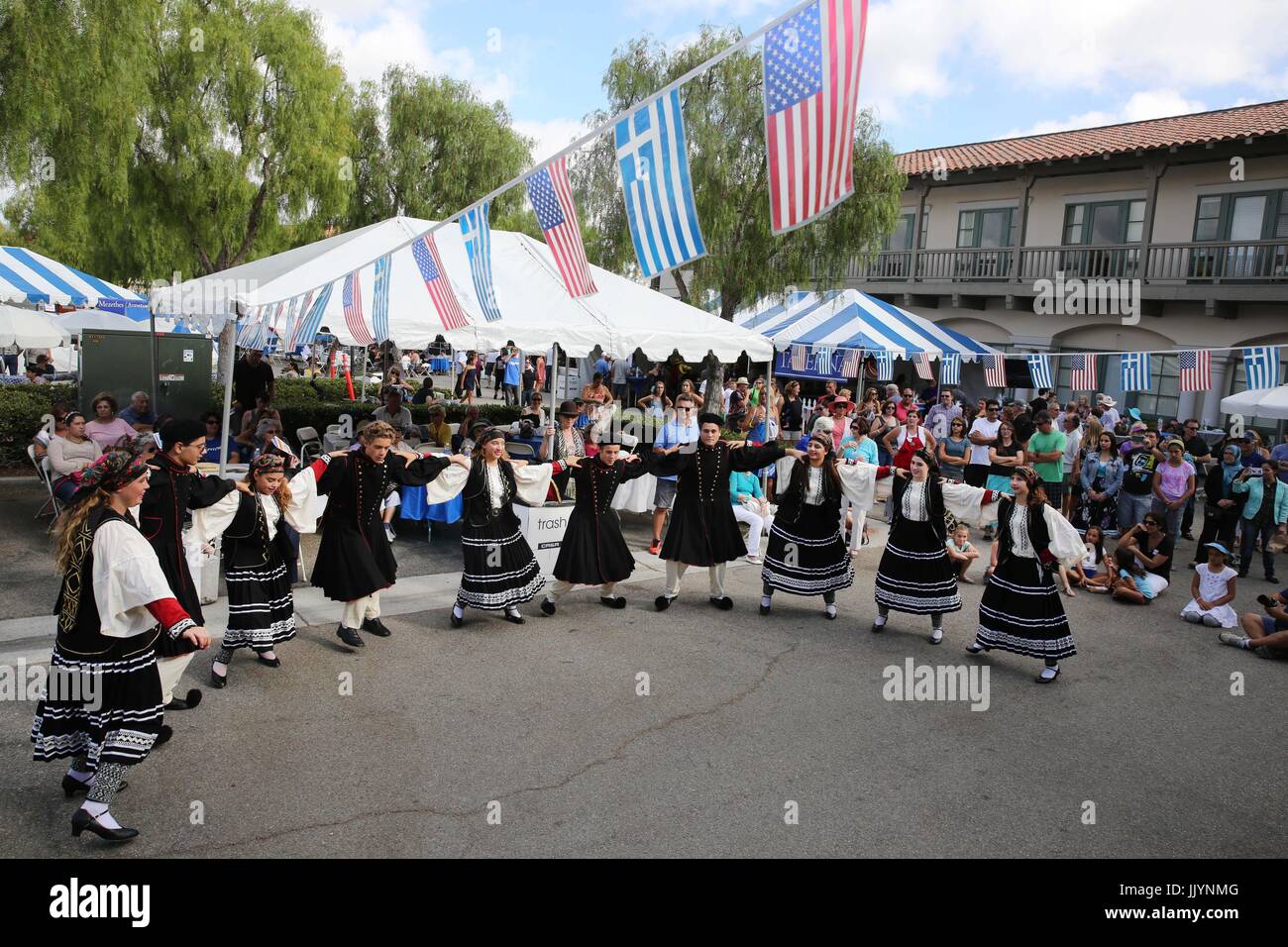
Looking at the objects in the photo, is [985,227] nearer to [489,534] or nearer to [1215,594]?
[1215,594]

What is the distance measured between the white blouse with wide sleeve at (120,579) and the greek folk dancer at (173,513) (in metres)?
0.90

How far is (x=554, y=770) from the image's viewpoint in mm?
5250

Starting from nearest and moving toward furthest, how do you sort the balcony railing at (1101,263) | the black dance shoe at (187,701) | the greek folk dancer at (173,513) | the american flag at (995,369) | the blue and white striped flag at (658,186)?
the greek folk dancer at (173,513)
the black dance shoe at (187,701)
the blue and white striped flag at (658,186)
the american flag at (995,369)
the balcony railing at (1101,263)

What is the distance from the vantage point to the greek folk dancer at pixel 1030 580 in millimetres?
7160

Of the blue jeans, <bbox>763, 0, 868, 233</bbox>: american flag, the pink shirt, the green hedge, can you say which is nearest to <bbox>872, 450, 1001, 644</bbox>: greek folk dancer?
<bbox>763, 0, 868, 233</bbox>: american flag

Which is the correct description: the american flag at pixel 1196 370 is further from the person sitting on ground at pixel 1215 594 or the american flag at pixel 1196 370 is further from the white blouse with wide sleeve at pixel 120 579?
the white blouse with wide sleeve at pixel 120 579

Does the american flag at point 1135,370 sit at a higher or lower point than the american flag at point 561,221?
lower

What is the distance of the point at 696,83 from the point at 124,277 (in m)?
17.2

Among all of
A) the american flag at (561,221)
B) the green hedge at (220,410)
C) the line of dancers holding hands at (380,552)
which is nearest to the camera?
the line of dancers holding hands at (380,552)

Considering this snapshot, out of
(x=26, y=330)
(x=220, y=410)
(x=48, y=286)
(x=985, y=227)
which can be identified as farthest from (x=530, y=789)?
(x=985, y=227)

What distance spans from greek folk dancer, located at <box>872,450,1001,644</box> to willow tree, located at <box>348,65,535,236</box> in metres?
20.6

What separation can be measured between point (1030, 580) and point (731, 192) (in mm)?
12217

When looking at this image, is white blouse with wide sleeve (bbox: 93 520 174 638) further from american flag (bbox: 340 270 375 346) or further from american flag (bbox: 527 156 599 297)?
american flag (bbox: 340 270 375 346)

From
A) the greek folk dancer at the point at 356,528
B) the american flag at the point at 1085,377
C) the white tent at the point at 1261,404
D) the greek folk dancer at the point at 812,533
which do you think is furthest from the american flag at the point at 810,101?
the american flag at the point at 1085,377
